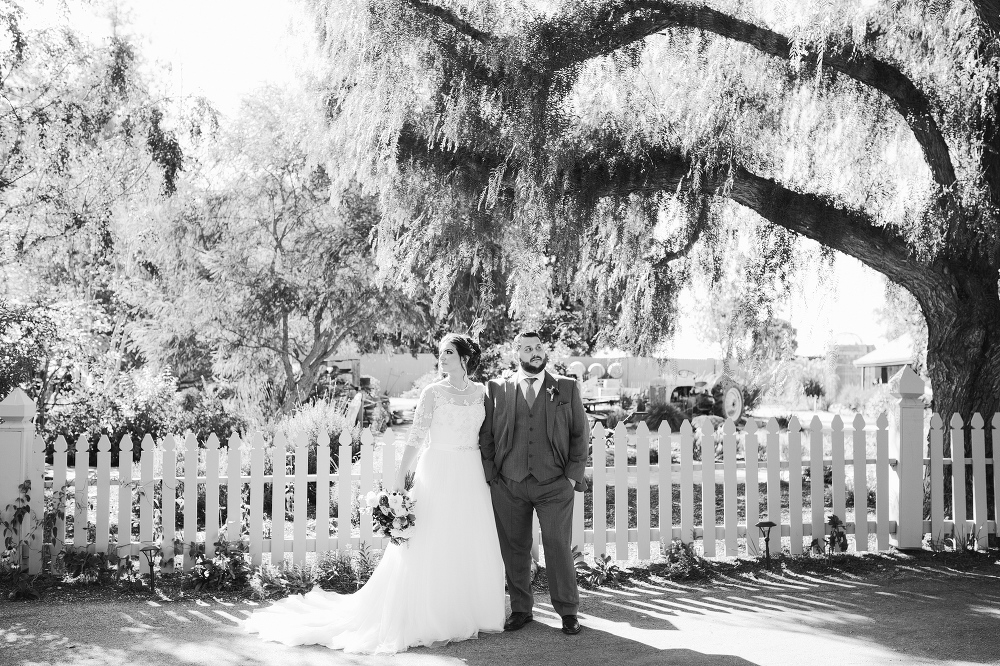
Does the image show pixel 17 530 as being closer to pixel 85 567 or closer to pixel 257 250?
pixel 85 567

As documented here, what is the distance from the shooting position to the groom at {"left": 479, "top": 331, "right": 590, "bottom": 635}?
4.82 meters

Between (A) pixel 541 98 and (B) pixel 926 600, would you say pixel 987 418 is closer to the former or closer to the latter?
(B) pixel 926 600

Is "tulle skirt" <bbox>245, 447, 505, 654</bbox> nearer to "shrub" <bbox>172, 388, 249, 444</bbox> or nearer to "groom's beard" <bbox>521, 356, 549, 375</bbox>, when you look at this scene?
"groom's beard" <bbox>521, 356, 549, 375</bbox>

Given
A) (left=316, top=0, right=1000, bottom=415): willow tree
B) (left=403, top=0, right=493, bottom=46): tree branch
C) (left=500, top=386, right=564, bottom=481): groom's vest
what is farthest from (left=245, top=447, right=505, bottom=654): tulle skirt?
(left=403, top=0, right=493, bottom=46): tree branch

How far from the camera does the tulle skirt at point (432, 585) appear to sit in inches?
180

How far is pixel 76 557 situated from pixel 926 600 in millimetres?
5797

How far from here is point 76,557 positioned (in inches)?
230

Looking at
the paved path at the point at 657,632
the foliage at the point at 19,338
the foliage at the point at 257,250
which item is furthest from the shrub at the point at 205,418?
the paved path at the point at 657,632

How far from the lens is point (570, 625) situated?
4758 millimetres

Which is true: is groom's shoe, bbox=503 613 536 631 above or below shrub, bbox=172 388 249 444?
below

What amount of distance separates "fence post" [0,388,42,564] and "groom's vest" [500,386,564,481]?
3502 mm

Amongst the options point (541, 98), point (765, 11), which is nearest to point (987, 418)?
point (765, 11)

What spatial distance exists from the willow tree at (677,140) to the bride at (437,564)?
1.84 metres

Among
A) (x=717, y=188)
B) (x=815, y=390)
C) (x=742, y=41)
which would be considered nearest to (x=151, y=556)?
(x=717, y=188)
